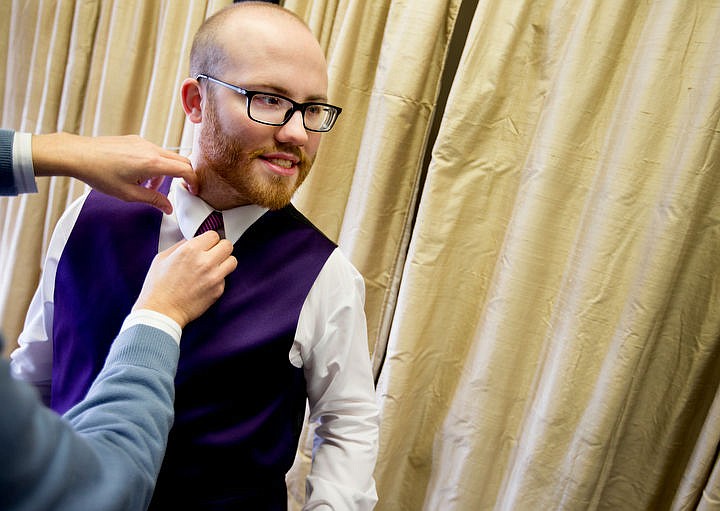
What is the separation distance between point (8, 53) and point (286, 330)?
1.93 meters

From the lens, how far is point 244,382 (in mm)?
939

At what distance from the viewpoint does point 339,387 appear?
1.02 meters

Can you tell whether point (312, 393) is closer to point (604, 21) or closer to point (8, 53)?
point (604, 21)

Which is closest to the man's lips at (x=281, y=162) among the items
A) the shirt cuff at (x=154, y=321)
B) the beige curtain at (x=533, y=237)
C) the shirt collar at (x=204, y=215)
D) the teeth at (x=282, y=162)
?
the teeth at (x=282, y=162)

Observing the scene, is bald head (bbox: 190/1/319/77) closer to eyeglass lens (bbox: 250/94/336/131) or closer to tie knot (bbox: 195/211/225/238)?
eyeglass lens (bbox: 250/94/336/131)

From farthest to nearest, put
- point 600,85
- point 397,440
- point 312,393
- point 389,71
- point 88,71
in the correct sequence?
point 88,71
point 397,440
point 389,71
point 600,85
point 312,393

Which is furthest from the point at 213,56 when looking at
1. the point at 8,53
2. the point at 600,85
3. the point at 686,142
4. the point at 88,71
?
the point at 8,53

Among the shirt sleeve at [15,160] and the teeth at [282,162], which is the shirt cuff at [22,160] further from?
the teeth at [282,162]

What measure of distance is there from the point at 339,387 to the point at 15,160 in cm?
69

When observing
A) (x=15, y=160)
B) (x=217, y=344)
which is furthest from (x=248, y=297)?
(x=15, y=160)

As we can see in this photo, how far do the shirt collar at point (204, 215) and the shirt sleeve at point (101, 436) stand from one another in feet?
1.01

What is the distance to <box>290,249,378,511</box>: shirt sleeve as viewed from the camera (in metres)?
0.97

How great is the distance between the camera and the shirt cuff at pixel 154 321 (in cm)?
76

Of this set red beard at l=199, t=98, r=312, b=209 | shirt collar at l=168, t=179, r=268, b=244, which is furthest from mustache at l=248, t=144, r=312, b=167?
shirt collar at l=168, t=179, r=268, b=244
